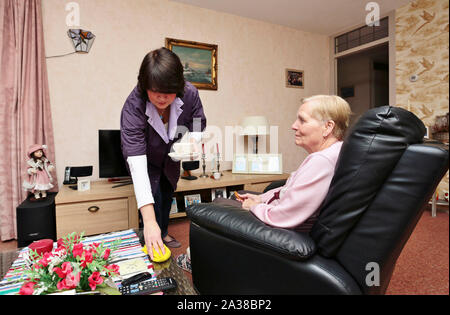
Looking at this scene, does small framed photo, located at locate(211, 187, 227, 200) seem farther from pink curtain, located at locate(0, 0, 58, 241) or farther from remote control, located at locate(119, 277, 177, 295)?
remote control, located at locate(119, 277, 177, 295)

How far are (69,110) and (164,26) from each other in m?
1.44

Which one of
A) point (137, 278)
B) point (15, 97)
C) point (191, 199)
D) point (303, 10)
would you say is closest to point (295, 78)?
point (303, 10)

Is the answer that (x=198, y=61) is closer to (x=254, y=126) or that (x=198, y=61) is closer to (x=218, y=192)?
(x=254, y=126)

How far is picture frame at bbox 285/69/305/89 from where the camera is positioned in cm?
401

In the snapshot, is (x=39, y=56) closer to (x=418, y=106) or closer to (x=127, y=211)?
(x=127, y=211)

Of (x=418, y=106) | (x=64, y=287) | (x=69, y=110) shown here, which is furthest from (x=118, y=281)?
(x=418, y=106)

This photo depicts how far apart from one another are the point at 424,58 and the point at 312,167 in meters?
3.31

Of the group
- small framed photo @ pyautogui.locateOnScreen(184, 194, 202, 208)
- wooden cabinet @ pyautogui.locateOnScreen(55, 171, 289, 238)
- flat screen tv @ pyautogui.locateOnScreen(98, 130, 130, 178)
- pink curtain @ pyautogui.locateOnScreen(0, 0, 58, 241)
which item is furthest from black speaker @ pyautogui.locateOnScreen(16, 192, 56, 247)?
small framed photo @ pyautogui.locateOnScreen(184, 194, 202, 208)

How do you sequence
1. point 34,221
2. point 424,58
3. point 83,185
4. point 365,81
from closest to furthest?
point 34,221, point 83,185, point 424,58, point 365,81

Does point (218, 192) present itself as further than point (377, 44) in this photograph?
No

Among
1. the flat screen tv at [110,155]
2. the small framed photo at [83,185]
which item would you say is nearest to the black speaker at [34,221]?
the small framed photo at [83,185]

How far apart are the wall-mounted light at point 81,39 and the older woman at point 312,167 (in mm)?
2483

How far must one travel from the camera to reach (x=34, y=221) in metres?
2.09

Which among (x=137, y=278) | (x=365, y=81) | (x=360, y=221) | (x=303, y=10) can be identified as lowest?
(x=137, y=278)
